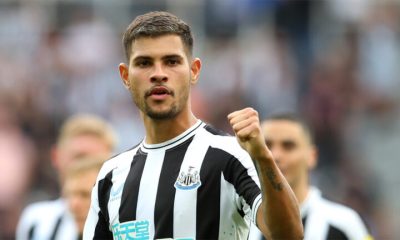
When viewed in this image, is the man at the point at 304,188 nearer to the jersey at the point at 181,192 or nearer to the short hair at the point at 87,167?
the short hair at the point at 87,167

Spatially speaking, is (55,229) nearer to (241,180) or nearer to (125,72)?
(125,72)

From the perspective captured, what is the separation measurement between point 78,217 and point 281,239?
13.0 ft

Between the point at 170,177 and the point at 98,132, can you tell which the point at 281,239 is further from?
the point at 98,132

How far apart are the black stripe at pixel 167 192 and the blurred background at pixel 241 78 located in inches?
337

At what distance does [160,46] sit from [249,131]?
0.80 m

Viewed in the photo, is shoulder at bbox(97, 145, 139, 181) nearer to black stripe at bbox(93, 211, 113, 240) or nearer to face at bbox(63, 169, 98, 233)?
black stripe at bbox(93, 211, 113, 240)

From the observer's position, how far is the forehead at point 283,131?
8.01 metres

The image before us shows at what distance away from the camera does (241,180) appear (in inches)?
184

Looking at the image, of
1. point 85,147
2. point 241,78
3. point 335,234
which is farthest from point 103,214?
point 241,78

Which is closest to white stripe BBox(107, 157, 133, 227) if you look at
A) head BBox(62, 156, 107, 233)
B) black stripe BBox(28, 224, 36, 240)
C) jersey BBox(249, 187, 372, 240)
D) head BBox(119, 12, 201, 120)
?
head BBox(119, 12, 201, 120)

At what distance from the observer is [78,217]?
26.7 feet

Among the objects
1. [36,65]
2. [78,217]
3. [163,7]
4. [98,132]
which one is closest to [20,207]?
[36,65]

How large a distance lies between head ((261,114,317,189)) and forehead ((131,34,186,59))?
2954 mm

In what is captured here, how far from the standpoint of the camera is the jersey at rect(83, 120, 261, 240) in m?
4.74
